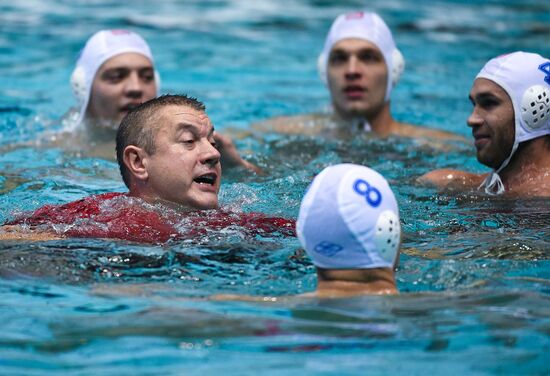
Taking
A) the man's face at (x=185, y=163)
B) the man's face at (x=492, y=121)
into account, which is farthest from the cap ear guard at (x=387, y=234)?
the man's face at (x=492, y=121)

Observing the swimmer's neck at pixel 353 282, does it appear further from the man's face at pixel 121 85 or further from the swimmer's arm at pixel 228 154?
the man's face at pixel 121 85

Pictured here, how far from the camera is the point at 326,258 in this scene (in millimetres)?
4227

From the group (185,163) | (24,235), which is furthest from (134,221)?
(24,235)

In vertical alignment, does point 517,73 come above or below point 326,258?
above

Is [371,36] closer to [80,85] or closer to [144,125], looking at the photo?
[80,85]

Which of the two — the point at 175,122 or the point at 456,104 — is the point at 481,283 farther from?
the point at 456,104

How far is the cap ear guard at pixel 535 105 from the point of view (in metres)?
6.30

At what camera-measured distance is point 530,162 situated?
6.52 metres

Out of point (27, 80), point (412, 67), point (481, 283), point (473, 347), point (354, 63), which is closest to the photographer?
point (473, 347)

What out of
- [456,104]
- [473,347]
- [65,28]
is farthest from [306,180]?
[65,28]

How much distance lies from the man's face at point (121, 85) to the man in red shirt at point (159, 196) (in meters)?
2.60

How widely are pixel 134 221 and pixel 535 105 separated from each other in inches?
103

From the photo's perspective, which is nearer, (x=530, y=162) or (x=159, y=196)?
(x=159, y=196)

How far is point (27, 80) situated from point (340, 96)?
3968mm
